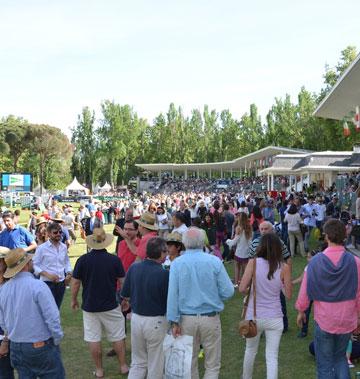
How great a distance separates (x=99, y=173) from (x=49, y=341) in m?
81.6

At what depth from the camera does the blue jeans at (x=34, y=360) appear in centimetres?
380

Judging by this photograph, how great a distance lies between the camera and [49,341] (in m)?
3.87

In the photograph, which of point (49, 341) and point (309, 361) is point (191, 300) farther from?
point (309, 361)

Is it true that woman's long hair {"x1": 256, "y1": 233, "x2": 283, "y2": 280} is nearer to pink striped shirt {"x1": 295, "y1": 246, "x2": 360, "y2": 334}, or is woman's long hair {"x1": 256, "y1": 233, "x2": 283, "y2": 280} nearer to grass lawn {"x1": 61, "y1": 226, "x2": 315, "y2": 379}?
pink striped shirt {"x1": 295, "y1": 246, "x2": 360, "y2": 334}

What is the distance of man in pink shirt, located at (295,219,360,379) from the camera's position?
150 inches

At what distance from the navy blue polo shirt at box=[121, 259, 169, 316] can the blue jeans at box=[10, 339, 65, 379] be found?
85cm

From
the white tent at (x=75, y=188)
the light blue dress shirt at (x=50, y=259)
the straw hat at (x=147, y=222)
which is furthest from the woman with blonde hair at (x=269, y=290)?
the white tent at (x=75, y=188)

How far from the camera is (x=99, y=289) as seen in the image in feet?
16.4

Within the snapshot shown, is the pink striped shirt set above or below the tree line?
below

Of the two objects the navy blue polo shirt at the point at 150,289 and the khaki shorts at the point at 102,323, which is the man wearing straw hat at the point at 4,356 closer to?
the khaki shorts at the point at 102,323

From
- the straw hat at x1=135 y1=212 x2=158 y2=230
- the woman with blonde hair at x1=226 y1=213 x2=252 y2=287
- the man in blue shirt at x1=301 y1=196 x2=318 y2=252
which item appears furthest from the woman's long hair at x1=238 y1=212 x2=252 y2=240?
the man in blue shirt at x1=301 y1=196 x2=318 y2=252

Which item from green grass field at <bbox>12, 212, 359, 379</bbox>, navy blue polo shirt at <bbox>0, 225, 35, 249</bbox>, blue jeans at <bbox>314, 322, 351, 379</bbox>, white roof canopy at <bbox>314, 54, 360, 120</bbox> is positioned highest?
white roof canopy at <bbox>314, 54, 360, 120</bbox>

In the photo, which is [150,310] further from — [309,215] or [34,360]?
[309,215]

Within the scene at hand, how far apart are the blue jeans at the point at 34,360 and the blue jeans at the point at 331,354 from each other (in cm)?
212
